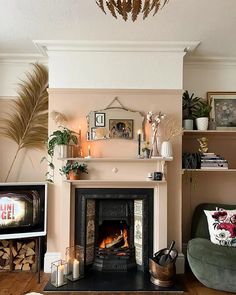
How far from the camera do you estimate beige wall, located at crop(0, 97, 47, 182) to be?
147 inches

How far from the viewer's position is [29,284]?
3.01 m

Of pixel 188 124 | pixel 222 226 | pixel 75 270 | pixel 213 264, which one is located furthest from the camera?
pixel 188 124

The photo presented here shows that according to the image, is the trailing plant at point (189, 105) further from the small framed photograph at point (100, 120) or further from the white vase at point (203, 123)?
the small framed photograph at point (100, 120)

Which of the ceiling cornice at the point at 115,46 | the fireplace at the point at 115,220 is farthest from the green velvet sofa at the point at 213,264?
the ceiling cornice at the point at 115,46

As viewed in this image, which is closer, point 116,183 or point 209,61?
point 116,183

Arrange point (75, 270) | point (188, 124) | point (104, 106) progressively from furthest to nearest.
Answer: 1. point (188, 124)
2. point (104, 106)
3. point (75, 270)

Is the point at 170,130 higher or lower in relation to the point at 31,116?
lower

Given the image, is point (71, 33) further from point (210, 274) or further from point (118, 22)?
point (210, 274)

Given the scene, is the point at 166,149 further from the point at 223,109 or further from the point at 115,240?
the point at 115,240

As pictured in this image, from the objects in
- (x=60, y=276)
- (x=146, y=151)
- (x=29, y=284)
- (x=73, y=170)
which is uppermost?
(x=146, y=151)

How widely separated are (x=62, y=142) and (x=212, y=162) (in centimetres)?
177

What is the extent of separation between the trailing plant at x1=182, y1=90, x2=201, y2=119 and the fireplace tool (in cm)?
162

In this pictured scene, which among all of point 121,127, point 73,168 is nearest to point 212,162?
point 121,127

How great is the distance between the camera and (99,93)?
341 cm
